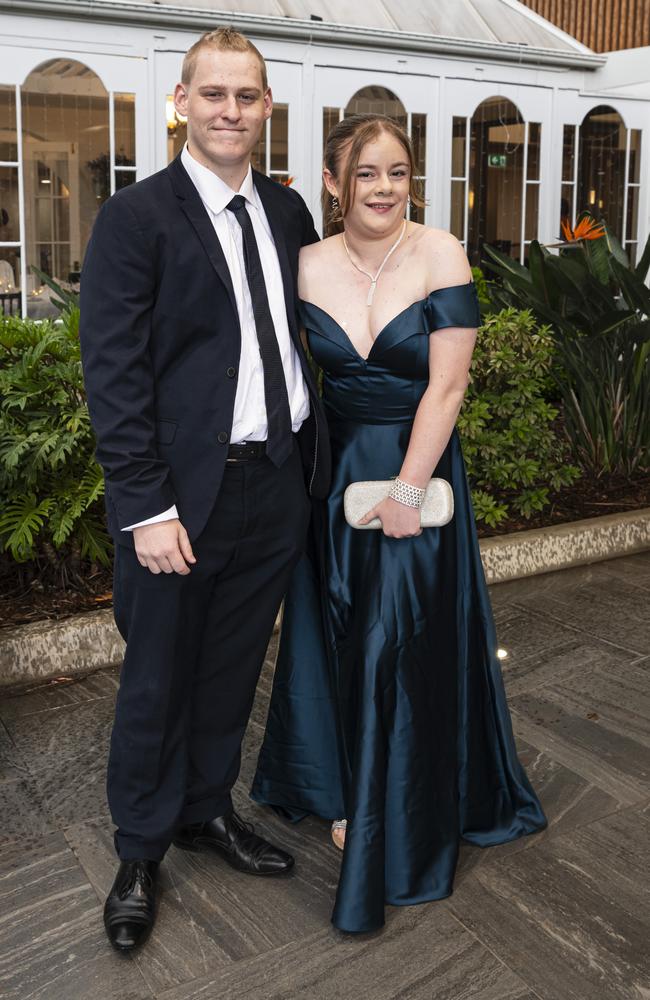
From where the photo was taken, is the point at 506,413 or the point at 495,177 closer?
the point at 506,413

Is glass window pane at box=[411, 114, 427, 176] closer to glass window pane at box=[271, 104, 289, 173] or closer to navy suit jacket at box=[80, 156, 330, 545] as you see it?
glass window pane at box=[271, 104, 289, 173]

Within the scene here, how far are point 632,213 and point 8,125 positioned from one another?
4.99 meters

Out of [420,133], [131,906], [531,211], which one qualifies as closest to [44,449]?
[131,906]

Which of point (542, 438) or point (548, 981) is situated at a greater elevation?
point (542, 438)

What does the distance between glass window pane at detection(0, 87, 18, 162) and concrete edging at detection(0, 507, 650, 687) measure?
3056mm

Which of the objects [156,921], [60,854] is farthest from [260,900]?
[60,854]

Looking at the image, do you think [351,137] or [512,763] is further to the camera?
[512,763]

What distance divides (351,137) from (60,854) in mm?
2049

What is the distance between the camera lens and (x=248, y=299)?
7.99ft

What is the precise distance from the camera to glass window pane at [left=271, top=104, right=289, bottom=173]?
6.54 metres

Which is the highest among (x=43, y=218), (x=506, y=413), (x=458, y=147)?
(x=458, y=147)

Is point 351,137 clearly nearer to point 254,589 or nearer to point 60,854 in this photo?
point 254,589

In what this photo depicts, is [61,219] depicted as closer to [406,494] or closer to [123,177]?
[123,177]

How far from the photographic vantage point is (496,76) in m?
7.20
